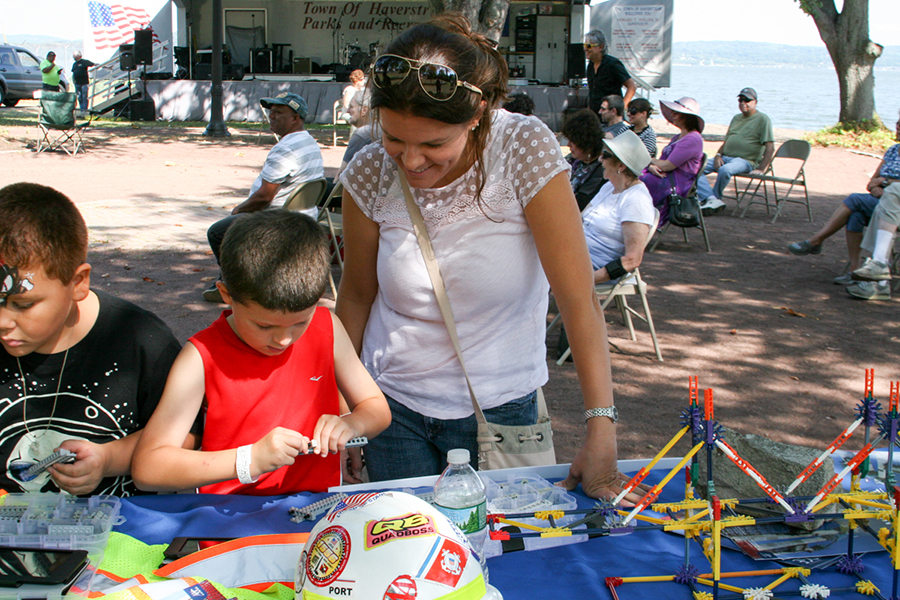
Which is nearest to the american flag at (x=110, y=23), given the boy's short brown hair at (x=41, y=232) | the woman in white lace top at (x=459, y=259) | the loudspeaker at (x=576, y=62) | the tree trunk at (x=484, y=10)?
the loudspeaker at (x=576, y=62)

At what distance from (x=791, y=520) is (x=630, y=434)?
2634 millimetres

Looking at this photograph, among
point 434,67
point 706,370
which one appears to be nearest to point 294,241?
point 434,67

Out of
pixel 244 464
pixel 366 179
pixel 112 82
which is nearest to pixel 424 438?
pixel 244 464

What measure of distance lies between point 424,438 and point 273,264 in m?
0.68

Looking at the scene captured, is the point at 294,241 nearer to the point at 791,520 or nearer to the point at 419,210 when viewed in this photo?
the point at 419,210

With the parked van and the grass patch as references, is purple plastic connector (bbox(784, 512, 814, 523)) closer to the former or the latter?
the grass patch

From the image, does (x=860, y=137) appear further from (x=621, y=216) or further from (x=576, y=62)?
(x=621, y=216)

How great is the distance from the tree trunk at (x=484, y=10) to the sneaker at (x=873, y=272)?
13.3ft

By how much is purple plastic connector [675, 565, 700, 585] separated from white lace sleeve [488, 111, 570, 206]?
34.3 inches

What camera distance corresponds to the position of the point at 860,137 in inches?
650

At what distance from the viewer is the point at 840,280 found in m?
7.14

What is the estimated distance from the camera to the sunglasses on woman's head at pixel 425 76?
62.0 inches

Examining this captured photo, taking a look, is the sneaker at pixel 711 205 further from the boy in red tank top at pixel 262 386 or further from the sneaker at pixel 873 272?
the boy in red tank top at pixel 262 386

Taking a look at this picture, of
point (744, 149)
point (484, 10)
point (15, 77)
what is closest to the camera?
point (484, 10)
